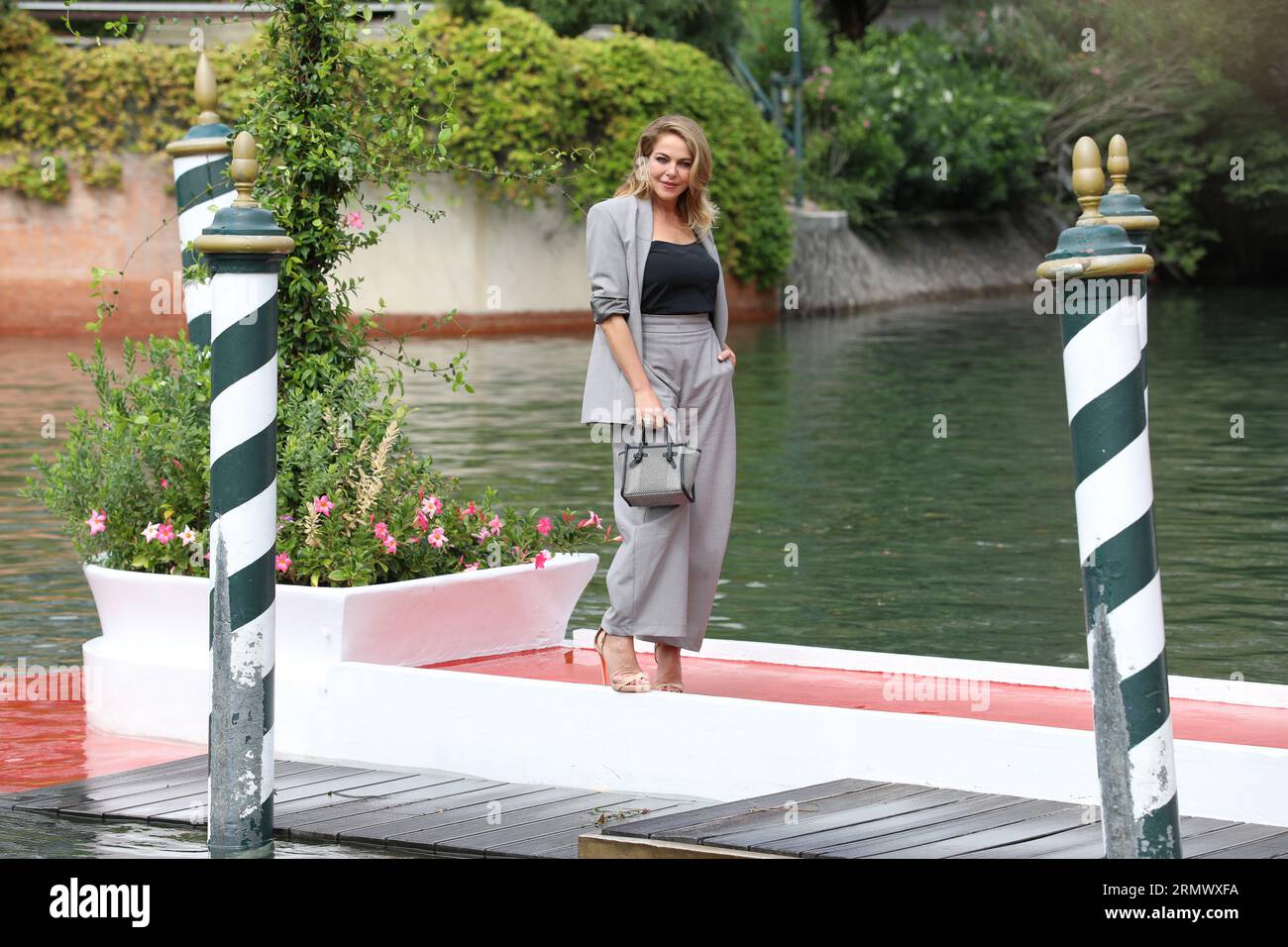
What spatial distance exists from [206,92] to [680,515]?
10.2ft

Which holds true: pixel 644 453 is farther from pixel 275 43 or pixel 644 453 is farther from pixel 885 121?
pixel 885 121

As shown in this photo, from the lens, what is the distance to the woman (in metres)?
6.72

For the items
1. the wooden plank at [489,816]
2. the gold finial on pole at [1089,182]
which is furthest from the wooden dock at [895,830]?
the gold finial on pole at [1089,182]

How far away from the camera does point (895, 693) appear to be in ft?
23.2

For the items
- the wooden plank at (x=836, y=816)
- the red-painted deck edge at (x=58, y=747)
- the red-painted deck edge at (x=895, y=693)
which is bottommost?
the red-painted deck edge at (x=58, y=747)

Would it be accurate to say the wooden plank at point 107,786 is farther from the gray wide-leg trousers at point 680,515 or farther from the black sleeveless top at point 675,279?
the black sleeveless top at point 675,279

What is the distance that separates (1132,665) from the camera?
14.9 ft

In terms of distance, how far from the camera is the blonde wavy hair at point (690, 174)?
6.82 m

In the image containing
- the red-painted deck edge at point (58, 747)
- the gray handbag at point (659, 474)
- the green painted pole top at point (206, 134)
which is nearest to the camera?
the gray handbag at point (659, 474)

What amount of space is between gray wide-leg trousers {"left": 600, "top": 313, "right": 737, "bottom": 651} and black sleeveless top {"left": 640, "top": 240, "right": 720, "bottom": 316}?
1.9 inches

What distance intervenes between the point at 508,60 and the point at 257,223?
22827mm

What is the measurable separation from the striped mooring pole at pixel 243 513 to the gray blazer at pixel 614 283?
4.55 ft

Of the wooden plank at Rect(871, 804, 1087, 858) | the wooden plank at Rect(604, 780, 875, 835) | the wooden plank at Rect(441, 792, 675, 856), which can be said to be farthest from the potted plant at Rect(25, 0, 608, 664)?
the wooden plank at Rect(871, 804, 1087, 858)

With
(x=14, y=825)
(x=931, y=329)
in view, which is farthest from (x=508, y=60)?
(x=14, y=825)
